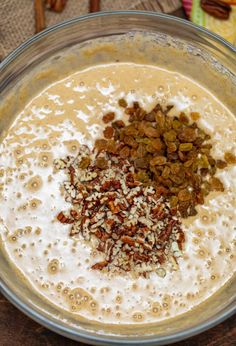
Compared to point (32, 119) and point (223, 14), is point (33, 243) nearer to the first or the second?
point (32, 119)

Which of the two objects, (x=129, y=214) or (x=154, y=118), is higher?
(x=154, y=118)

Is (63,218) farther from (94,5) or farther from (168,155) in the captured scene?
Answer: (94,5)

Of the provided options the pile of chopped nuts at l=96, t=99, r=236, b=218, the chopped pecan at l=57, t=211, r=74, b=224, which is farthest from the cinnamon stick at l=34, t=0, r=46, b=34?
the chopped pecan at l=57, t=211, r=74, b=224

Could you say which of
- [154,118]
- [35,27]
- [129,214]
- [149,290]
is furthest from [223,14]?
[149,290]

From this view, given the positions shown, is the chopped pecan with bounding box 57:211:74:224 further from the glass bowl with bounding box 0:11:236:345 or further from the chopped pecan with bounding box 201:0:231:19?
the chopped pecan with bounding box 201:0:231:19

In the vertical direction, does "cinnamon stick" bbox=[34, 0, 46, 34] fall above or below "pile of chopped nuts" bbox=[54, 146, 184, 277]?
above

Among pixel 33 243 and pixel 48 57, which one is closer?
pixel 33 243
